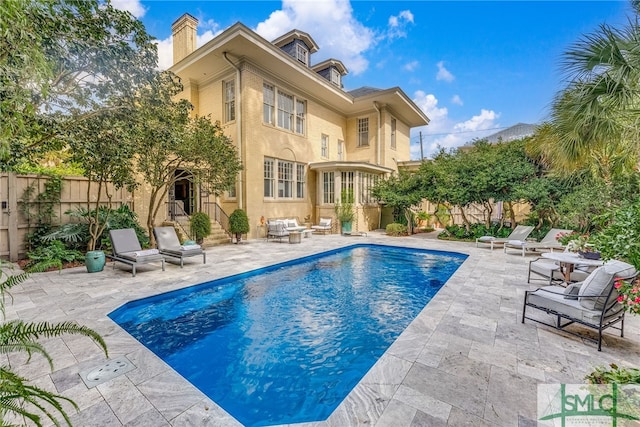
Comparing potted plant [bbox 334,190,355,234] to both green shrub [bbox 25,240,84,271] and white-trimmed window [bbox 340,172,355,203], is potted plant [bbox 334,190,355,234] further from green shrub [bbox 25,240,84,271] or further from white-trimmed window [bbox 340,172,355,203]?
green shrub [bbox 25,240,84,271]

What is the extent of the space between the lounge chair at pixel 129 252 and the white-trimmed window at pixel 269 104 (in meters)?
7.88

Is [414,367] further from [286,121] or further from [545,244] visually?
[286,121]

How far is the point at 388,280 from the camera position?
700cm

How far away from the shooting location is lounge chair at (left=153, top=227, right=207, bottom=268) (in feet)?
24.3

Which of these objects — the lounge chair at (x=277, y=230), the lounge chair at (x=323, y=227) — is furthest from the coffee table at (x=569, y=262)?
the lounge chair at (x=323, y=227)

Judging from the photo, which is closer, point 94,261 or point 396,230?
point 94,261

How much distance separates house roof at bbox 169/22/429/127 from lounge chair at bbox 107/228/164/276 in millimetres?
8088

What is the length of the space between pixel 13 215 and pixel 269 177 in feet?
27.6

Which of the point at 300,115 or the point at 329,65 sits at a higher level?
the point at 329,65

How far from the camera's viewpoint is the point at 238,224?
11.3 m

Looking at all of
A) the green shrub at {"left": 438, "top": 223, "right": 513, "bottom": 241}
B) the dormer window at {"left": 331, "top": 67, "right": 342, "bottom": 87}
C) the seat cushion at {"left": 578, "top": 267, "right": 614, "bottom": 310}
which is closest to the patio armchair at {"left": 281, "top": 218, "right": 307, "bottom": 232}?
the green shrub at {"left": 438, "top": 223, "right": 513, "bottom": 241}

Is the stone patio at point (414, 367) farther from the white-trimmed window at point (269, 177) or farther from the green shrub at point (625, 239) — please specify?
the white-trimmed window at point (269, 177)

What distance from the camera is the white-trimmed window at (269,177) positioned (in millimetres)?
13133

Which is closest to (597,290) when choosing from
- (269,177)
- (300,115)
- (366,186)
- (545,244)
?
(545,244)
